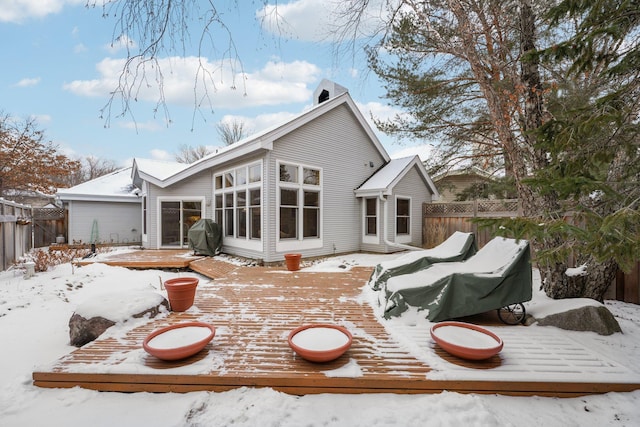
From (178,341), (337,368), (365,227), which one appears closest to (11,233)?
(178,341)

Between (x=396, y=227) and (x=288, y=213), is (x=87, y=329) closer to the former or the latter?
(x=288, y=213)

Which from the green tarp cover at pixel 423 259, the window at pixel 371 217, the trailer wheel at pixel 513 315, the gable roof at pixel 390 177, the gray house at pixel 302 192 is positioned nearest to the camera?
the trailer wheel at pixel 513 315

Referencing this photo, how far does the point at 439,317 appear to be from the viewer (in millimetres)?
3152

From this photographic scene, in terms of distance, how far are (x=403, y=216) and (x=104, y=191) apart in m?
12.9

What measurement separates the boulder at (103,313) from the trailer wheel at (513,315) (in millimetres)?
4522

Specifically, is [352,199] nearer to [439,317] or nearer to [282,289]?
[282,289]

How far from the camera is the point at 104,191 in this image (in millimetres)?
11695

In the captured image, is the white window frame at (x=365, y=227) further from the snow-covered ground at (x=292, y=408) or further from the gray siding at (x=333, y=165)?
the snow-covered ground at (x=292, y=408)

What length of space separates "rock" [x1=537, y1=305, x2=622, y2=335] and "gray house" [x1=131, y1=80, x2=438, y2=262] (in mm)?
5546

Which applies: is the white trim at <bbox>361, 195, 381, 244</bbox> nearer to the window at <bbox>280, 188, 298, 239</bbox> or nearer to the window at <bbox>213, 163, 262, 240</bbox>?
the window at <bbox>280, 188, 298, 239</bbox>

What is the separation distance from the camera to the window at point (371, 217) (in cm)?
916

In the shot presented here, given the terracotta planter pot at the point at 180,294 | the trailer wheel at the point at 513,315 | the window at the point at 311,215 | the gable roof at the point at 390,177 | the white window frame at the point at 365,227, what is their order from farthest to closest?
the white window frame at the point at 365,227
the gable roof at the point at 390,177
the window at the point at 311,215
the terracotta planter pot at the point at 180,294
the trailer wheel at the point at 513,315

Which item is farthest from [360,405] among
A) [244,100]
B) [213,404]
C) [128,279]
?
[128,279]

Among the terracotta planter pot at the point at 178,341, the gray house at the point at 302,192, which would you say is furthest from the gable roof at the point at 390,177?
the terracotta planter pot at the point at 178,341
